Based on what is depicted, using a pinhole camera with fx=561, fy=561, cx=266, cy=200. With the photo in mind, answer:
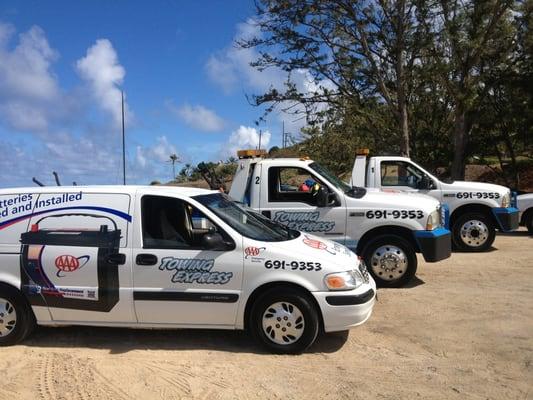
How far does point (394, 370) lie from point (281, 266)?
1386 millimetres

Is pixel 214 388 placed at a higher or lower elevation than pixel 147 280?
lower

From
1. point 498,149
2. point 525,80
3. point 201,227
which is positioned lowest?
point 201,227

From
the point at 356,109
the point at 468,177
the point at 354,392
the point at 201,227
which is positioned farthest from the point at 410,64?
the point at 354,392

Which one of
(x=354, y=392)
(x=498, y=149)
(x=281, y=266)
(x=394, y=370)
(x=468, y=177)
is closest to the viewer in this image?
(x=354, y=392)

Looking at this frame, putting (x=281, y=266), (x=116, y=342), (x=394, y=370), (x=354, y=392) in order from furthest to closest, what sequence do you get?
(x=116, y=342)
(x=281, y=266)
(x=394, y=370)
(x=354, y=392)

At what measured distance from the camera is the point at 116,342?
5.89m

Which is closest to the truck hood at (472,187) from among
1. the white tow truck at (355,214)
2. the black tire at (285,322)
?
the white tow truck at (355,214)

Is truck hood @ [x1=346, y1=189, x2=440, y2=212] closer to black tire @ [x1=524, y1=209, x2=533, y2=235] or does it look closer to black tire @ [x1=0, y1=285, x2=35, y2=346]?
black tire @ [x1=0, y1=285, x2=35, y2=346]

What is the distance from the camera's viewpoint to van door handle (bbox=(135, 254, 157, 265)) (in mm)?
5555

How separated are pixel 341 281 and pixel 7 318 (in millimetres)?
3449

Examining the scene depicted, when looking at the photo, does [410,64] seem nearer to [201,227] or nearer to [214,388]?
[201,227]

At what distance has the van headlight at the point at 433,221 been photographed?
317 inches

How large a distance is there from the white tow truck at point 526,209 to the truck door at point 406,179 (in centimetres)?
321

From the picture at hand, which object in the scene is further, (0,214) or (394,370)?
(0,214)
